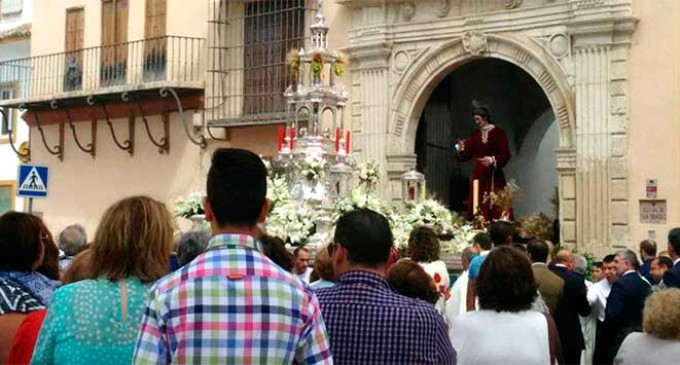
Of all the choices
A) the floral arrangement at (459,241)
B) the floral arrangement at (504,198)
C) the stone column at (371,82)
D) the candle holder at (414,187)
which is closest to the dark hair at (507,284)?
the floral arrangement at (459,241)

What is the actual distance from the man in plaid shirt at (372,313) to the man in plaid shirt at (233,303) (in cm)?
72

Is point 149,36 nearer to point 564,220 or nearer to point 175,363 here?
point 564,220

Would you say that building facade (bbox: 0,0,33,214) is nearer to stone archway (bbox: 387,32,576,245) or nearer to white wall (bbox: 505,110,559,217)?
stone archway (bbox: 387,32,576,245)

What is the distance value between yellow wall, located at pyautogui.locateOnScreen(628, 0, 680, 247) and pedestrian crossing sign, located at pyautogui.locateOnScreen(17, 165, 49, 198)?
8.13 metres

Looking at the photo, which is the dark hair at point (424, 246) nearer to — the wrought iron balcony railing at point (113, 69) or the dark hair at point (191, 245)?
the dark hair at point (191, 245)

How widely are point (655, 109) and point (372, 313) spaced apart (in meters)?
11.5

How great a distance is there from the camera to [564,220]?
1538 centimetres

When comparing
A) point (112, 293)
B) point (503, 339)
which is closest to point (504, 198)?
point (503, 339)

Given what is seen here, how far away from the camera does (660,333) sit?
5.07 meters

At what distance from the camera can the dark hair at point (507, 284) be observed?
4840 millimetres

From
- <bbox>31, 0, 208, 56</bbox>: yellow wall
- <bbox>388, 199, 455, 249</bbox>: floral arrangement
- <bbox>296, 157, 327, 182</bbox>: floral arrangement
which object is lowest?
<bbox>388, 199, 455, 249</bbox>: floral arrangement

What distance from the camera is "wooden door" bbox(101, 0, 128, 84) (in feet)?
70.6

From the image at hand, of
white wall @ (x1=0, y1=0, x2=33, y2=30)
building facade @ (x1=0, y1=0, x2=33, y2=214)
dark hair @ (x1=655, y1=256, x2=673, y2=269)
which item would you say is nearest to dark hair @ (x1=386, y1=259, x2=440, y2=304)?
dark hair @ (x1=655, y1=256, x2=673, y2=269)

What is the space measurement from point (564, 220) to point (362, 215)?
1171 cm
